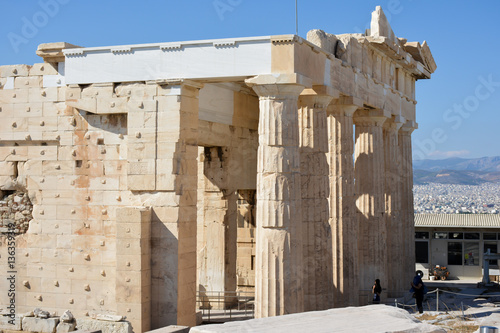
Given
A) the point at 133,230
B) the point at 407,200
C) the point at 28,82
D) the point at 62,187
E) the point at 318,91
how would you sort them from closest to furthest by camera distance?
the point at 133,230 → the point at 318,91 → the point at 62,187 → the point at 28,82 → the point at 407,200

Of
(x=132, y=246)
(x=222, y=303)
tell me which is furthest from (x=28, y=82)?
(x=222, y=303)

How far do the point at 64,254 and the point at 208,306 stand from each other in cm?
584

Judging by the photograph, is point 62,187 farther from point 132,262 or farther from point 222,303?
point 222,303

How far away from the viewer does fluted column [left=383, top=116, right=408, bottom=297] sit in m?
28.2

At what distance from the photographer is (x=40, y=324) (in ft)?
59.7

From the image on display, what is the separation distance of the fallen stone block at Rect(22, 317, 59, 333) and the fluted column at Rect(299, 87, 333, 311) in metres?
7.08

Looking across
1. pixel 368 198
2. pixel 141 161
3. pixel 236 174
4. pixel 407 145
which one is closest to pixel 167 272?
pixel 141 161

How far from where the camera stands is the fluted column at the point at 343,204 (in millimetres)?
22656

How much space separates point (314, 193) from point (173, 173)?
4415 millimetres

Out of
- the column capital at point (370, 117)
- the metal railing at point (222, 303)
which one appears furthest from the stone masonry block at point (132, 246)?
the column capital at point (370, 117)

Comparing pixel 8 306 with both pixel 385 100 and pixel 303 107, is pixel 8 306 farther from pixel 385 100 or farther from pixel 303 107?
pixel 385 100

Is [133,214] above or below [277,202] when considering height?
below

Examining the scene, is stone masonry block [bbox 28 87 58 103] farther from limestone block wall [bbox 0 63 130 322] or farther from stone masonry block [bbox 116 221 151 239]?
stone masonry block [bbox 116 221 151 239]

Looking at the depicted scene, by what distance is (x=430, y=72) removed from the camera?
3250 cm
